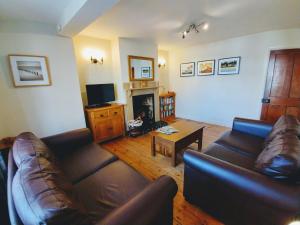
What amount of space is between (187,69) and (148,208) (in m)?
4.35

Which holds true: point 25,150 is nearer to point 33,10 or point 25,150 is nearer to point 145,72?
point 33,10

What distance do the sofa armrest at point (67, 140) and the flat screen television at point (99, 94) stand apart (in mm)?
1214

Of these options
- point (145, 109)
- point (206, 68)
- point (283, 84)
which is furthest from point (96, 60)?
point (283, 84)

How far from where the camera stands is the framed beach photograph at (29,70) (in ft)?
7.13

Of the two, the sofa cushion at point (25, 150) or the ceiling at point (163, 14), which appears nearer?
the sofa cushion at point (25, 150)

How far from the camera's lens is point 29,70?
228 cm

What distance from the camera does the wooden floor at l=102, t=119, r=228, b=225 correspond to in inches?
58.0

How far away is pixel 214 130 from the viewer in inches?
149

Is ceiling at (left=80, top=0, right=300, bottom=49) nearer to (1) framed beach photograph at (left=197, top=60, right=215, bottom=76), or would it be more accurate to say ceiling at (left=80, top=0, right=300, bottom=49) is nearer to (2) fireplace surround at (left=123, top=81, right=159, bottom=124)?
(1) framed beach photograph at (left=197, top=60, right=215, bottom=76)

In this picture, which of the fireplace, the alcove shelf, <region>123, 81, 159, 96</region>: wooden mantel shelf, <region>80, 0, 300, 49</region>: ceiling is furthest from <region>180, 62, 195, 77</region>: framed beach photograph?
the fireplace

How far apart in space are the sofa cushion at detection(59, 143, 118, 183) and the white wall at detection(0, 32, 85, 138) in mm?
1064

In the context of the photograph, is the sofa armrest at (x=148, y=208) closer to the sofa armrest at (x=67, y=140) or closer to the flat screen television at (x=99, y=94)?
the sofa armrest at (x=67, y=140)

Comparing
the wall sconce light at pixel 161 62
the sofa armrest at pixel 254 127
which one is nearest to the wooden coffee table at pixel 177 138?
the sofa armrest at pixel 254 127

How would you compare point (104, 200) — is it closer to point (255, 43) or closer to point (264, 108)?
point (264, 108)
